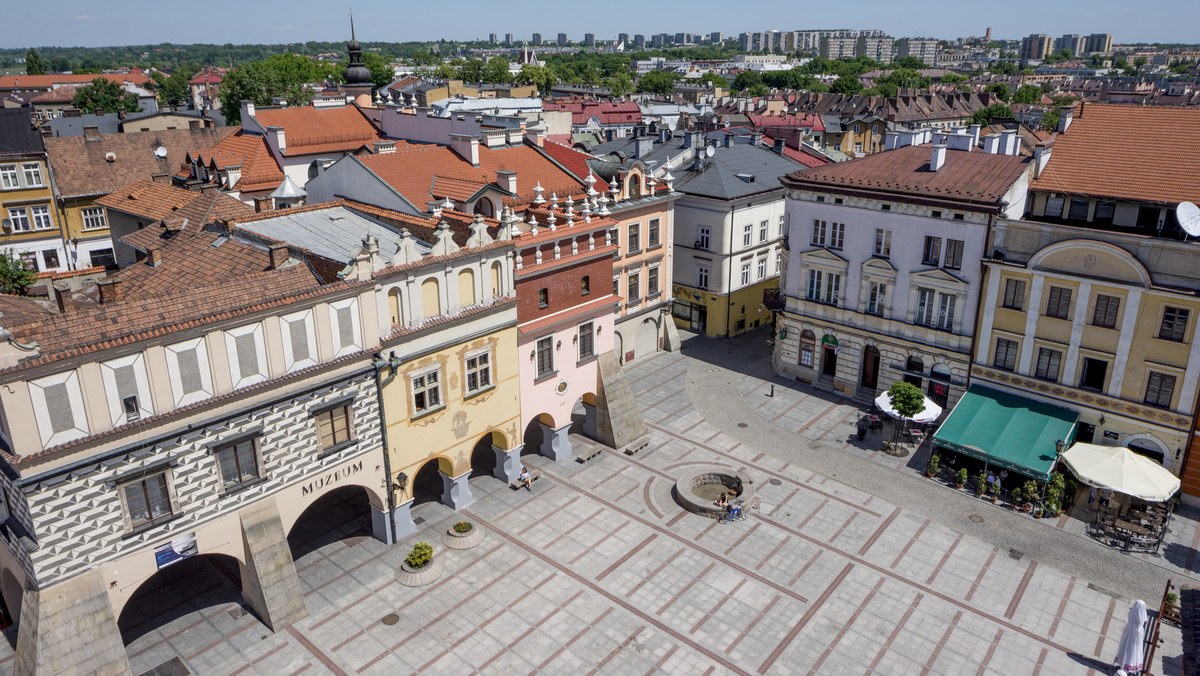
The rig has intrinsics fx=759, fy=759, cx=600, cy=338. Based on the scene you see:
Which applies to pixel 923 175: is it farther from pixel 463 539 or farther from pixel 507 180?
pixel 463 539

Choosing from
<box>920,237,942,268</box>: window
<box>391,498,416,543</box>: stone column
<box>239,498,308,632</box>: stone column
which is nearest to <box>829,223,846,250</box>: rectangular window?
<box>920,237,942,268</box>: window

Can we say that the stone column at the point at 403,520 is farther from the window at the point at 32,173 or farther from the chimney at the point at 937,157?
the window at the point at 32,173

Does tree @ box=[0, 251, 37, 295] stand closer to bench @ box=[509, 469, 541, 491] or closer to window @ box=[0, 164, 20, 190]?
window @ box=[0, 164, 20, 190]

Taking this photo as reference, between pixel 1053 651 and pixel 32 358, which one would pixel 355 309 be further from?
pixel 1053 651

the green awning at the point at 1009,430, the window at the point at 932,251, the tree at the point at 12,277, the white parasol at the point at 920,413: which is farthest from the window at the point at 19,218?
the green awning at the point at 1009,430

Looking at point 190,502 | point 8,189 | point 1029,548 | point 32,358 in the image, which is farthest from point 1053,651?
point 8,189

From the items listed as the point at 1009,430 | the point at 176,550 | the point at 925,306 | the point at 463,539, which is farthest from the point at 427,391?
the point at 1009,430
